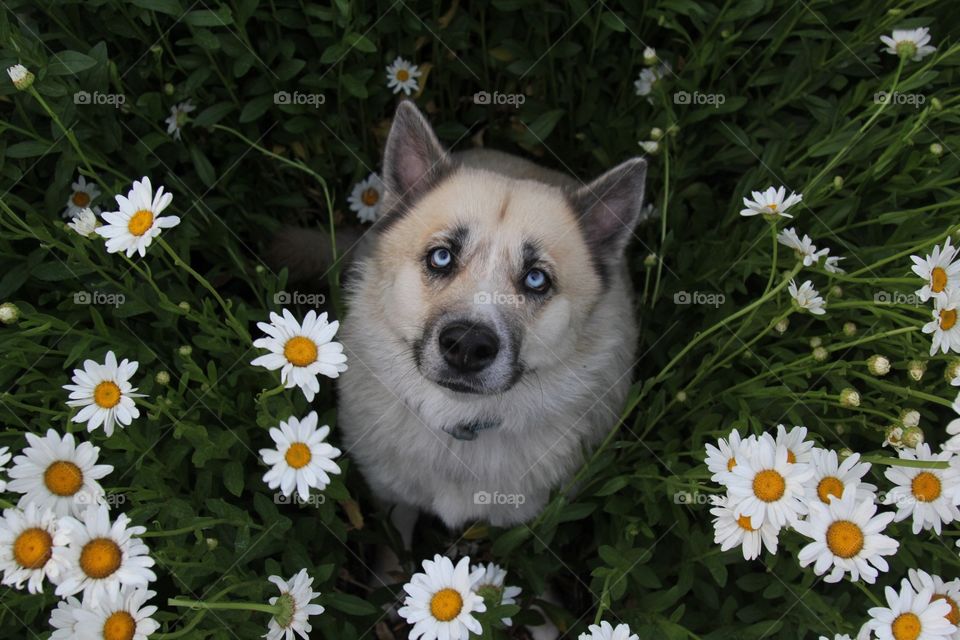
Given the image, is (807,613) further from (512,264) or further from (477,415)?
(512,264)

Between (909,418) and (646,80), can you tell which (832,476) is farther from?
(646,80)

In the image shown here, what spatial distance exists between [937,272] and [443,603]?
1482mm

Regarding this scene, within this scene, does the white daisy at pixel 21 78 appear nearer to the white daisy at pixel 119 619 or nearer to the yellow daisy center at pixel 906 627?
the white daisy at pixel 119 619

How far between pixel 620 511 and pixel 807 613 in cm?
61

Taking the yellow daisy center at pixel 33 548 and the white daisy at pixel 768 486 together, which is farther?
the white daisy at pixel 768 486

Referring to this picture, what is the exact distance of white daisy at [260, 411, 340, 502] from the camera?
177cm

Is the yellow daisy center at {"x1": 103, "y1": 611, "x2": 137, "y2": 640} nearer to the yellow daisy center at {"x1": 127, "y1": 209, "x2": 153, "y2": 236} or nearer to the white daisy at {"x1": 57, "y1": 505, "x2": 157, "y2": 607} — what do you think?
the white daisy at {"x1": 57, "y1": 505, "x2": 157, "y2": 607}

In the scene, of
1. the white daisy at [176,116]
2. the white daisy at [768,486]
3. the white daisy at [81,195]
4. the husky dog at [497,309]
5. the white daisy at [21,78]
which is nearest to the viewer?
the white daisy at [768,486]

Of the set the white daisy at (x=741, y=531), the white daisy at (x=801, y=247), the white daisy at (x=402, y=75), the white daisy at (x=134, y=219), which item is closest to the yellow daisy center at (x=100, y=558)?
the white daisy at (x=134, y=219)

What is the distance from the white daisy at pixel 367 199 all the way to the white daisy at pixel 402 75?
0.42 meters

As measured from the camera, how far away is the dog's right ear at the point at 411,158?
254 centimetres

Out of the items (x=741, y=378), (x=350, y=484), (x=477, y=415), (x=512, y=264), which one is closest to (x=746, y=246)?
(x=741, y=378)

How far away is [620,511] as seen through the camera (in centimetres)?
245

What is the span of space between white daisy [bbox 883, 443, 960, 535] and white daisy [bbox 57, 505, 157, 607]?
1772mm
